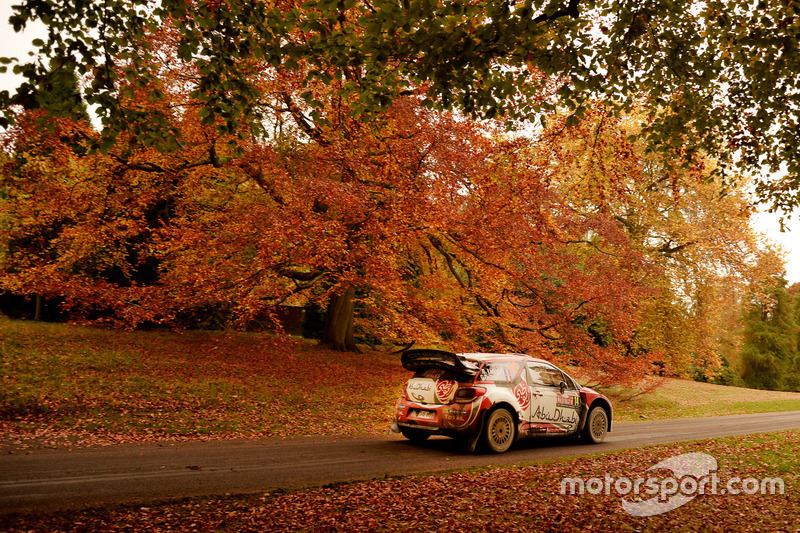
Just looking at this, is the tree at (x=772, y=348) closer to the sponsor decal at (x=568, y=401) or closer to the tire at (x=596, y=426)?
the tire at (x=596, y=426)

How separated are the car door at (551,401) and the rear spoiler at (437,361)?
1.53 meters

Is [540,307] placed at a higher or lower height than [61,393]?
higher

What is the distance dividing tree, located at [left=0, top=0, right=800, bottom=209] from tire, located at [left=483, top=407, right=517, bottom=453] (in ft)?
16.9

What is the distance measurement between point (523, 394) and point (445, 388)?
5.14 ft

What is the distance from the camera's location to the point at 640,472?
24.7 ft

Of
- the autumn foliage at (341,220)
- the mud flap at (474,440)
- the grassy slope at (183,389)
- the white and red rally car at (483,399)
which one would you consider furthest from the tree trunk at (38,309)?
the mud flap at (474,440)

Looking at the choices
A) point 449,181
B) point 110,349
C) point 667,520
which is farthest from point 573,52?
point 110,349

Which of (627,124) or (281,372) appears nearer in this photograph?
(281,372)

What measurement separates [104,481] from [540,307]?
14326 mm

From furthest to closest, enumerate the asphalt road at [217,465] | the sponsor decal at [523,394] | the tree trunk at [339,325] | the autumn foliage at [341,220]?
the tree trunk at [339,325]
the autumn foliage at [341,220]
the sponsor decal at [523,394]
the asphalt road at [217,465]

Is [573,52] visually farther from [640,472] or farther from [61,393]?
[61,393]

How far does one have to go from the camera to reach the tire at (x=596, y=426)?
1105cm

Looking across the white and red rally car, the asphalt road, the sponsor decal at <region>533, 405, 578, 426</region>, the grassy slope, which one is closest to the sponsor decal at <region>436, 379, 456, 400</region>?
the white and red rally car

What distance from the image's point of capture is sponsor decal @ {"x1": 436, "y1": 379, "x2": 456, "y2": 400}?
9172 mm
